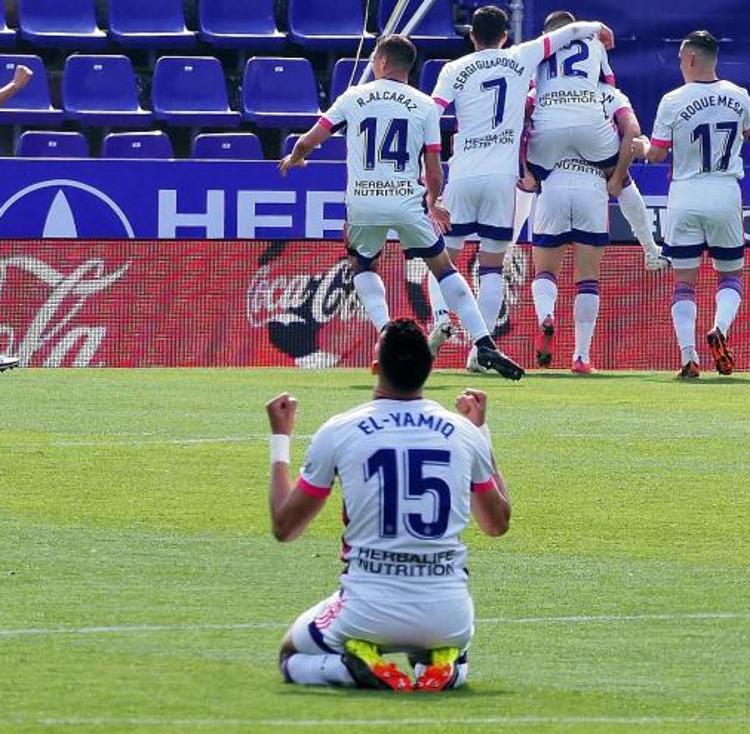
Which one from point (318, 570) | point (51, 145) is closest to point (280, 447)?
point (318, 570)

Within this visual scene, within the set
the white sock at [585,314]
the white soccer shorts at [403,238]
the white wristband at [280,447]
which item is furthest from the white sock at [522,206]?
the white wristband at [280,447]

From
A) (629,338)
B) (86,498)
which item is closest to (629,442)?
(86,498)

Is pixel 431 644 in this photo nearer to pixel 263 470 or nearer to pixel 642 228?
pixel 263 470

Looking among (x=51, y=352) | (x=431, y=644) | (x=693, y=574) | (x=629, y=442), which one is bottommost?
(x=51, y=352)

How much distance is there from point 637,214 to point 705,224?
4.44ft

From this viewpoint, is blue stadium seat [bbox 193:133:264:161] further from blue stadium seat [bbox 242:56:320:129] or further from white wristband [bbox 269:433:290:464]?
white wristband [bbox 269:433:290:464]

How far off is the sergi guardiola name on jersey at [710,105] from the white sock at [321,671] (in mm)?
12158

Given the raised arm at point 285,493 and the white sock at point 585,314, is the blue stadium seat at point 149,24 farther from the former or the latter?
the raised arm at point 285,493

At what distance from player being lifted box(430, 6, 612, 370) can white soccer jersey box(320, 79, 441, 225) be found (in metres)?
1.16

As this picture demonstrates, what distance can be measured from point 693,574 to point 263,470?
3.77 meters

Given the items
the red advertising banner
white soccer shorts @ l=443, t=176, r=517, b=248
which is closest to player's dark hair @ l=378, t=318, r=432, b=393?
white soccer shorts @ l=443, t=176, r=517, b=248

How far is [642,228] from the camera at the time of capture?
20.3m

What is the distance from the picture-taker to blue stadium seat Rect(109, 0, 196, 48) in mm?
26453

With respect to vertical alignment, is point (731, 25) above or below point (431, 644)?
below
